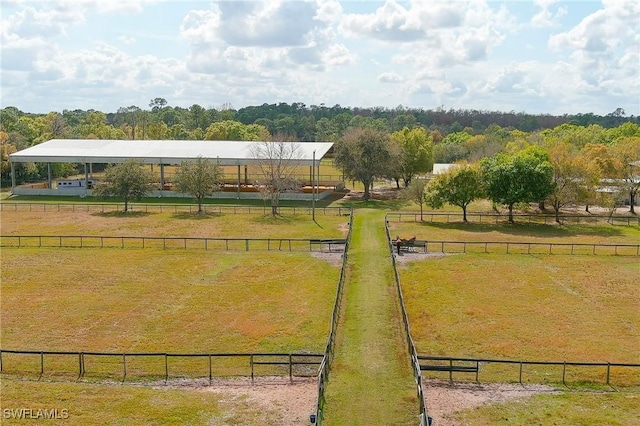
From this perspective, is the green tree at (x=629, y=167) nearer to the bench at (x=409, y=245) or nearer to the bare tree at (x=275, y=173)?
the bench at (x=409, y=245)

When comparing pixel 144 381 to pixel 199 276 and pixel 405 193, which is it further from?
pixel 405 193

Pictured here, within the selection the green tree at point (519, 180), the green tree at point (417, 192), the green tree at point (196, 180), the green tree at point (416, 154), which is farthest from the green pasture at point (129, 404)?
the green tree at point (416, 154)

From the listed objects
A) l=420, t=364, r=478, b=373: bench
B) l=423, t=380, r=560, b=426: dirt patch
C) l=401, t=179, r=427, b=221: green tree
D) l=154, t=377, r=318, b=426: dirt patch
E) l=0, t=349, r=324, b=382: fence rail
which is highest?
l=401, t=179, r=427, b=221: green tree

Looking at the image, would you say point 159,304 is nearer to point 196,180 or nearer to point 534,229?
point 196,180

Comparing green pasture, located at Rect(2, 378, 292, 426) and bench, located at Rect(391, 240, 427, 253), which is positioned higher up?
bench, located at Rect(391, 240, 427, 253)

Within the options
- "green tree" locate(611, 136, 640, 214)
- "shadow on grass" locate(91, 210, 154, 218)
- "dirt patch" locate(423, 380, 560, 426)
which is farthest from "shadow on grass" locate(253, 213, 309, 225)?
"dirt patch" locate(423, 380, 560, 426)

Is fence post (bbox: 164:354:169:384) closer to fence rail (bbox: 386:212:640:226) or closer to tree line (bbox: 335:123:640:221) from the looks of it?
fence rail (bbox: 386:212:640:226)
